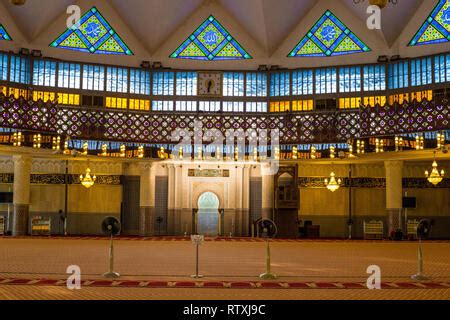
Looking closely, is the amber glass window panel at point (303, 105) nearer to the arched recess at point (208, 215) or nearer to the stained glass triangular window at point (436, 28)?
the stained glass triangular window at point (436, 28)

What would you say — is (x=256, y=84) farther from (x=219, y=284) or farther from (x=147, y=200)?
(x=219, y=284)

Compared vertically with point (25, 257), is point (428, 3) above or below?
above

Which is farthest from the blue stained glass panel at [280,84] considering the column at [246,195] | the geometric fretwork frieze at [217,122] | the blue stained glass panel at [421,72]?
the blue stained glass panel at [421,72]

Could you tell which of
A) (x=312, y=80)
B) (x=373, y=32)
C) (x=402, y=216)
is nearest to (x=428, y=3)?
(x=373, y=32)

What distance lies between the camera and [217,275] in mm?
12086

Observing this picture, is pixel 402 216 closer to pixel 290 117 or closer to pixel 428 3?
pixel 290 117

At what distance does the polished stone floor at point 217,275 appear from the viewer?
9.52 meters

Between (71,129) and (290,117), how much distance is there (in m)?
11.6

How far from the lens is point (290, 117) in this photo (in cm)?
3083

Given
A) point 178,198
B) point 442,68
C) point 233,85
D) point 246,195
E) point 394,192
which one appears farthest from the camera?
point 233,85

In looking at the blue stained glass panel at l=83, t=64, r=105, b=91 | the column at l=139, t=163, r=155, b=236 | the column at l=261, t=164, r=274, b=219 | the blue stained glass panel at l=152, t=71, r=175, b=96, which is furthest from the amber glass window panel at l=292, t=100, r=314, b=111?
the blue stained glass panel at l=83, t=64, r=105, b=91

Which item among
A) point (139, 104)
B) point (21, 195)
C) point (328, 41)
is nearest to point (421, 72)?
point (328, 41)

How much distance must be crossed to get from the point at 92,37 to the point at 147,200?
945 cm

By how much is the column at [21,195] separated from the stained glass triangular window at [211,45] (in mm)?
10197
